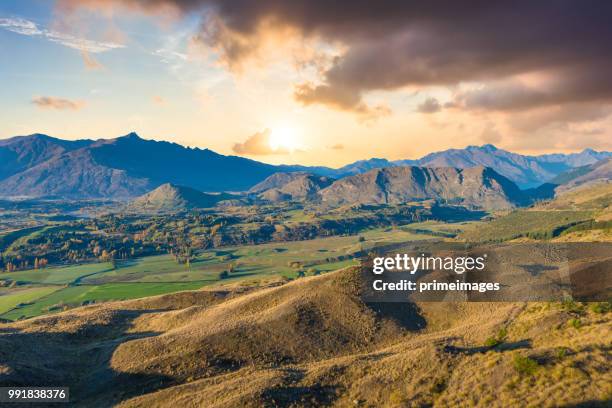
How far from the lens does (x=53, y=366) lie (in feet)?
206

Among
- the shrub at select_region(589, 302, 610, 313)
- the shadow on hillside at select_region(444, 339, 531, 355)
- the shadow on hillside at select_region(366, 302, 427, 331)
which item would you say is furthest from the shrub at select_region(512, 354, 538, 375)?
the shadow on hillside at select_region(366, 302, 427, 331)

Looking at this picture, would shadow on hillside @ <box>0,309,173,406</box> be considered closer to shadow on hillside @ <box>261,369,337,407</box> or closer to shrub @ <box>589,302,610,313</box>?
shadow on hillside @ <box>261,369,337,407</box>

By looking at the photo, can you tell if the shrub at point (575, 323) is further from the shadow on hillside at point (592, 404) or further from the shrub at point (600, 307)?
the shadow on hillside at point (592, 404)

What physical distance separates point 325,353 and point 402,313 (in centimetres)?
2098

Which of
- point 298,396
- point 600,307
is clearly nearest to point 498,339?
point 600,307

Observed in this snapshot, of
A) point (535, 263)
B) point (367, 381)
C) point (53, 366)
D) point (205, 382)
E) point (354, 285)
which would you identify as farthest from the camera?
point (535, 263)

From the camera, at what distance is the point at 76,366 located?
65000mm

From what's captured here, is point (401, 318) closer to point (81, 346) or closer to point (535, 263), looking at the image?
point (535, 263)

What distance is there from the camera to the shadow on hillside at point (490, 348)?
52094mm

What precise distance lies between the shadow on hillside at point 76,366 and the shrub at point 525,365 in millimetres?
45864

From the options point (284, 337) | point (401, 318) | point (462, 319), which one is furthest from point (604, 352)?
point (284, 337)

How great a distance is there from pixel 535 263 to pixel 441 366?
59.2m

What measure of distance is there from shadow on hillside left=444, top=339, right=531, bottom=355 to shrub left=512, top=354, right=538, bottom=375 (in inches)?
300

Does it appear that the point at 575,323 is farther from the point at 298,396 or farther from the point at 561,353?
the point at 298,396
